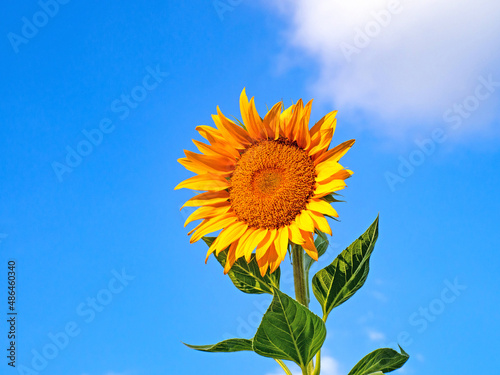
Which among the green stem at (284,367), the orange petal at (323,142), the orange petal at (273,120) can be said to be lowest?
the green stem at (284,367)

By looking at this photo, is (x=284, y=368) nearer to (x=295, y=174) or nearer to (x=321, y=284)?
(x=321, y=284)

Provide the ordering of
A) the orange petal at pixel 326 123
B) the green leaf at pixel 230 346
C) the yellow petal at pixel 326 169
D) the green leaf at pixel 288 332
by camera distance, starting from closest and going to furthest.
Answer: the green leaf at pixel 288 332, the yellow petal at pixel 326 169, the orange petal at pixel 326 123, the green leaf at pixel 230 346

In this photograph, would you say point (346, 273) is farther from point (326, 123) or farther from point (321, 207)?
point (326, 123)

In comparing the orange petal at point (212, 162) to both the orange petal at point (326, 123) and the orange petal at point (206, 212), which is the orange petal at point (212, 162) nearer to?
the orange petal at point (206, 212)

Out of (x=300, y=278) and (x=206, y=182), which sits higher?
(x=206, y=182)

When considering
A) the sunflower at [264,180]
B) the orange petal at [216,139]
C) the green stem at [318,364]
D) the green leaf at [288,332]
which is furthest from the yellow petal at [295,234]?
the green stem at [318,364]

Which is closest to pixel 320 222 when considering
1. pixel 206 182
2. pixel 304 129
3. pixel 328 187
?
pixel 328 187
